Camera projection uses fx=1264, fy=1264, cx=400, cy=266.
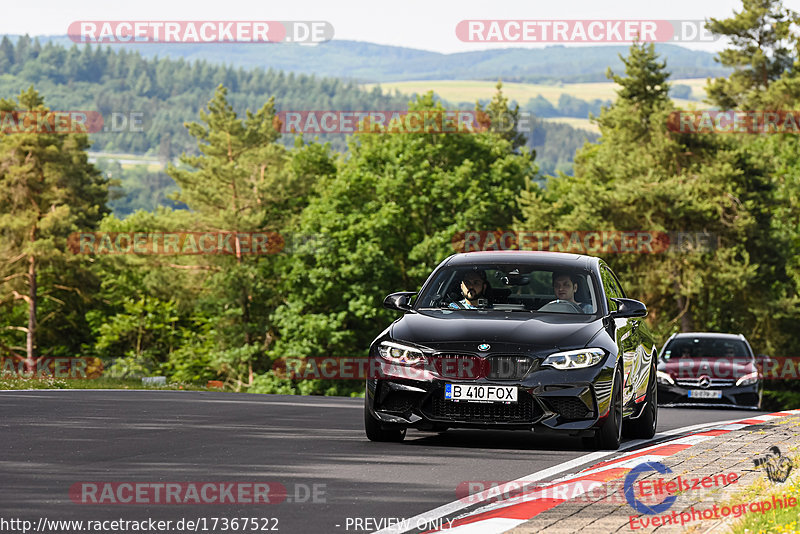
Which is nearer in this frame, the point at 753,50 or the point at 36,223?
the point at 36,223

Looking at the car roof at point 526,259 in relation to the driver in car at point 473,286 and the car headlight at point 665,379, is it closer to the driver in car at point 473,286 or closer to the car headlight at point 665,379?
the driver in car at point 473,286

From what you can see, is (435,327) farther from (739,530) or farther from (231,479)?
(739,530)

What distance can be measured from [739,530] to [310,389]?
50.9 meters

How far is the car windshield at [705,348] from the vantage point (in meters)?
24.4

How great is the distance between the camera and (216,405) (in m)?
15.5

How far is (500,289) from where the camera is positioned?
1185 centimetres

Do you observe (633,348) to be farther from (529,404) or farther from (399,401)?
(399,401)

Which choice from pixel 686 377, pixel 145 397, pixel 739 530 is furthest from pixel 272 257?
pixel 739 530

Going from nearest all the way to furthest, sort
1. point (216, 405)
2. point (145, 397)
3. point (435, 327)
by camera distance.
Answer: point (435, 327) < point (216, 405) < point (145, 397)

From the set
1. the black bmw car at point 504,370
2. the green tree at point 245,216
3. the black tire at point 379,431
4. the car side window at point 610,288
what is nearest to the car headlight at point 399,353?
the black bmw car at point 504,370

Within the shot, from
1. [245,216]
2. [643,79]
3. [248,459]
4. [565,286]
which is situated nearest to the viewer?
[248,459]

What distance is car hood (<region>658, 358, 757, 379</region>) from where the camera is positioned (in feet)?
74.7

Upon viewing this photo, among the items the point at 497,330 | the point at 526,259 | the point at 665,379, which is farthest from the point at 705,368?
the point at 497,330

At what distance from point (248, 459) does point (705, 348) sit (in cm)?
1686
